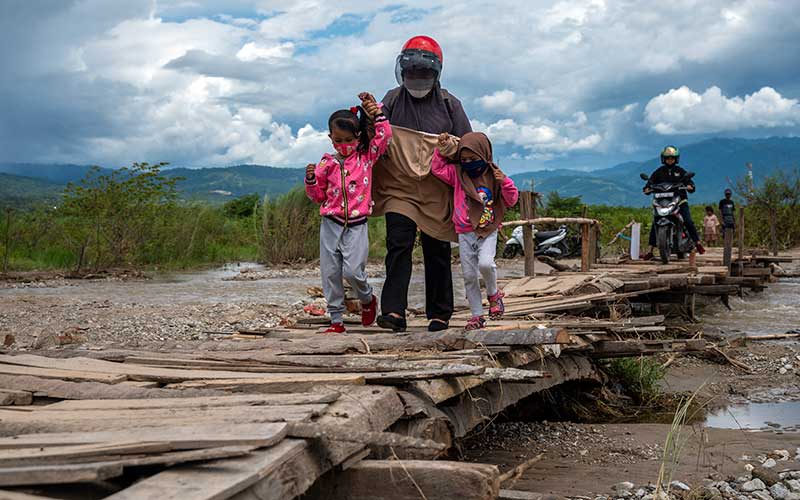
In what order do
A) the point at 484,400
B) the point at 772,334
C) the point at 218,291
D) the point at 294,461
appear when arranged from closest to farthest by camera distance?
the point at 294,461
the point at 484,400
the point at 772,334
the point at 218,291

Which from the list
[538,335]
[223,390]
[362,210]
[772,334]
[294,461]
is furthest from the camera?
[772,334]

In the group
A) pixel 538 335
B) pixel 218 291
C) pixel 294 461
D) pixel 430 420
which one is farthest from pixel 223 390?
pixel 218 291

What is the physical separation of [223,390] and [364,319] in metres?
2.64

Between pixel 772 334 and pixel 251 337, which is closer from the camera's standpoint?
pixel 251 337

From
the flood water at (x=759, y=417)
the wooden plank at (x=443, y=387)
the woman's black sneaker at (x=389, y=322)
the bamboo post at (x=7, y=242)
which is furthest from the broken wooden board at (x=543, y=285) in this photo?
the bamboo post at (x=7, y=242)

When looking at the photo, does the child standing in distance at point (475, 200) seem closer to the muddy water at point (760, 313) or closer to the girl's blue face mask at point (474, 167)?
the girl's blue face mask at point (474, 167)

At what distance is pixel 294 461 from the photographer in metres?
2.40

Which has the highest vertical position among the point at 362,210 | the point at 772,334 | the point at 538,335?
the point at 362,210

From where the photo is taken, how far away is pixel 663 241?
12.9m

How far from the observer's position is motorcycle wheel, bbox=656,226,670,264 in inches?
504

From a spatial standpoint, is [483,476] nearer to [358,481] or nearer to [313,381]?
[358,481]

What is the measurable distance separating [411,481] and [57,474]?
109cm

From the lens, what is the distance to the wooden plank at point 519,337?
471 cm

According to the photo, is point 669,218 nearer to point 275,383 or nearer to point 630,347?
point 630,347
